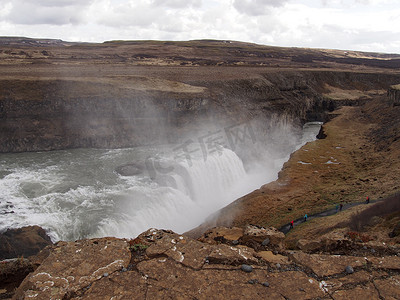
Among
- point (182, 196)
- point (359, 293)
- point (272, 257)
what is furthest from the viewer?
point (182, 196)

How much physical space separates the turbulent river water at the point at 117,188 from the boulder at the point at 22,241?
3.07 ft

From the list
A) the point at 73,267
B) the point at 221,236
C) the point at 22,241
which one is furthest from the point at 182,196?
the point at 73,267

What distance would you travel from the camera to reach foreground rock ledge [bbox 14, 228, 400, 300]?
699cm

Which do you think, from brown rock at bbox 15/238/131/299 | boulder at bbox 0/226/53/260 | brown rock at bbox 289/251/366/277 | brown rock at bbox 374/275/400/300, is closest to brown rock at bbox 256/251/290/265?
brown rock at bbox 289/251/366/277

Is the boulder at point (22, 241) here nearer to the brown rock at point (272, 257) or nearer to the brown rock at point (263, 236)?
the brown rock at point (263, 236)

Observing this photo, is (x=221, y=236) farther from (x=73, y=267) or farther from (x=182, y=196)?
(x=182, y=196)

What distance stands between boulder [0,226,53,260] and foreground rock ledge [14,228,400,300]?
10421 millimetres

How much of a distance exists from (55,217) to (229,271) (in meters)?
16.3

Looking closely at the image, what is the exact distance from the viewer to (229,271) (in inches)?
303

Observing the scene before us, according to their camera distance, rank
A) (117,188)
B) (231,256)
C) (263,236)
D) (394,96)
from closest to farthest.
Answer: (231,256) → (263,236) → (117,188) → (394,96)

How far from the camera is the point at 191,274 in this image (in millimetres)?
7535

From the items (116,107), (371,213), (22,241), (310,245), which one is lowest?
(22,241)

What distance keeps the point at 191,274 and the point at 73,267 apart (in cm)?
282

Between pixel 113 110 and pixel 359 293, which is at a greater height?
pixel 113 110
